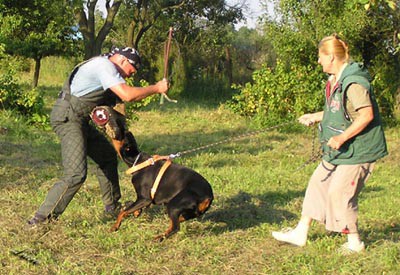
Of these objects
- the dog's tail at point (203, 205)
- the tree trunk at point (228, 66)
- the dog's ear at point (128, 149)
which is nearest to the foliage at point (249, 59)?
the tree trunk at point (228, 66)

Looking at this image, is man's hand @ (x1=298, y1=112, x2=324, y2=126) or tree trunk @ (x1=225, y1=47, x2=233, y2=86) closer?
man's hand @ (x1=298, y1=112, x2=324, y2=126)

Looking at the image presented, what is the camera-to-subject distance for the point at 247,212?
6.20 m

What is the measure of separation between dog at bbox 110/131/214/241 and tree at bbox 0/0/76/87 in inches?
524

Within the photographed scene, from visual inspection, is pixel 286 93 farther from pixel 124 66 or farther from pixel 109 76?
pixel 109 76

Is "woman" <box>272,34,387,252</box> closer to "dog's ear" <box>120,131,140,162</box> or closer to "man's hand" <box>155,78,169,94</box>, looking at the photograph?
"man's hand" <box>155,78,169,94</box>

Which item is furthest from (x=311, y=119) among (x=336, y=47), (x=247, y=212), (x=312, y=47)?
(x=312, y=47)

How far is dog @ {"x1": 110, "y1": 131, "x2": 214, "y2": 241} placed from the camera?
507 centimetres

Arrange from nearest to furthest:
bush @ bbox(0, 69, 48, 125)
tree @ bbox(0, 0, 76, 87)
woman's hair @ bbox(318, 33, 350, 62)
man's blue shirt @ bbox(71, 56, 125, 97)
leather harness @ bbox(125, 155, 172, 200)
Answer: woman's hair @ bbox(318, 33, 350, 62), man's blue shirt @ bbox(71, 56, 125, 97), leather harness @ bbox(125, 155, 172, 200), bush @ bbox(0, 69, 48, 125), tree @ bbox(0, 0, 76, 87)

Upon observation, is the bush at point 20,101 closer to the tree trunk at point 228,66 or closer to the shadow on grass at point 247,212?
the shadow on grass at point 247,212

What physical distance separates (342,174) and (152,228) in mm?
1815

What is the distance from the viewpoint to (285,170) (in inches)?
344

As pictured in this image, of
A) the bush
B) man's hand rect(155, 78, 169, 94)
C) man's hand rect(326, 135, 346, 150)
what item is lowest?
the bush

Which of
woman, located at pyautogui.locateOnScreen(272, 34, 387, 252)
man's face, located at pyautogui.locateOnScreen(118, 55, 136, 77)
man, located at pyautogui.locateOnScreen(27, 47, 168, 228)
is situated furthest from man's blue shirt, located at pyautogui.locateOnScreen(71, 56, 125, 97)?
woman, located at pyautogui.locateOnScreen(272, 34, 387, 252)

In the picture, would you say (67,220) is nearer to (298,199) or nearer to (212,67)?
(298,199)
